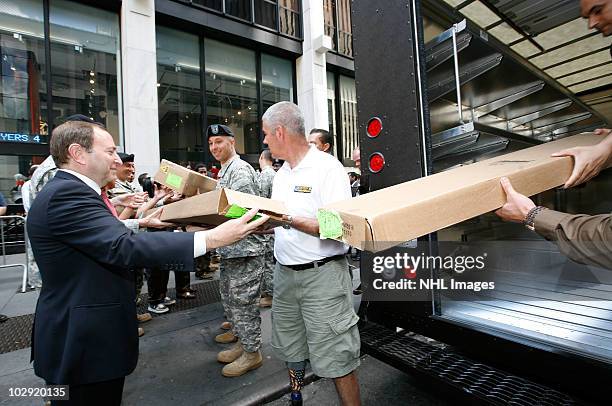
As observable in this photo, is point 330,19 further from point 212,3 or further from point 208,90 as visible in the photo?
point 208,90

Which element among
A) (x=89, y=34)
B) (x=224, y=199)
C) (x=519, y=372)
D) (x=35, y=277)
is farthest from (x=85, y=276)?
(x=89, y=34)

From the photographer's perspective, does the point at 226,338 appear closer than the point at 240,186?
No

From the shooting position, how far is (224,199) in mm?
1437

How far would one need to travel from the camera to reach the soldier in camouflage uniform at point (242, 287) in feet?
9.44

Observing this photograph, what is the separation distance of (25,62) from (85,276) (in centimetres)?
875

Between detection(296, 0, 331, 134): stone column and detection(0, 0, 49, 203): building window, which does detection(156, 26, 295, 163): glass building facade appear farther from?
detection(0, 0, 49, 203): building window

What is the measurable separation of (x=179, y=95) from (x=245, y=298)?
27.9 feet

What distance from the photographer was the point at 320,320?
1.95m

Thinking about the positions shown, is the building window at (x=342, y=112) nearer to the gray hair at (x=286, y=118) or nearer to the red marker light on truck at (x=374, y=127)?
the red marker light on truck at (x=374, y=127)

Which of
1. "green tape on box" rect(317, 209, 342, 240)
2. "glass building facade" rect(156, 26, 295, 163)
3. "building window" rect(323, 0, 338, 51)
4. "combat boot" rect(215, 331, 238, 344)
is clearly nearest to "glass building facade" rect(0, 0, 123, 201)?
"glass building facade" rect(156, 26, 295, 163)

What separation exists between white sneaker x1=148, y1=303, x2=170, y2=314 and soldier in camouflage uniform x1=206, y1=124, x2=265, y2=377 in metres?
1.53

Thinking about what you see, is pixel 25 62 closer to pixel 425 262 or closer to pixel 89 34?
pixel 89 34

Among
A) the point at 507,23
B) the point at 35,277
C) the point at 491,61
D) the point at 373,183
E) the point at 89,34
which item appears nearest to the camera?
the point at 373,183

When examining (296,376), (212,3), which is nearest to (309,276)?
(296,376)
